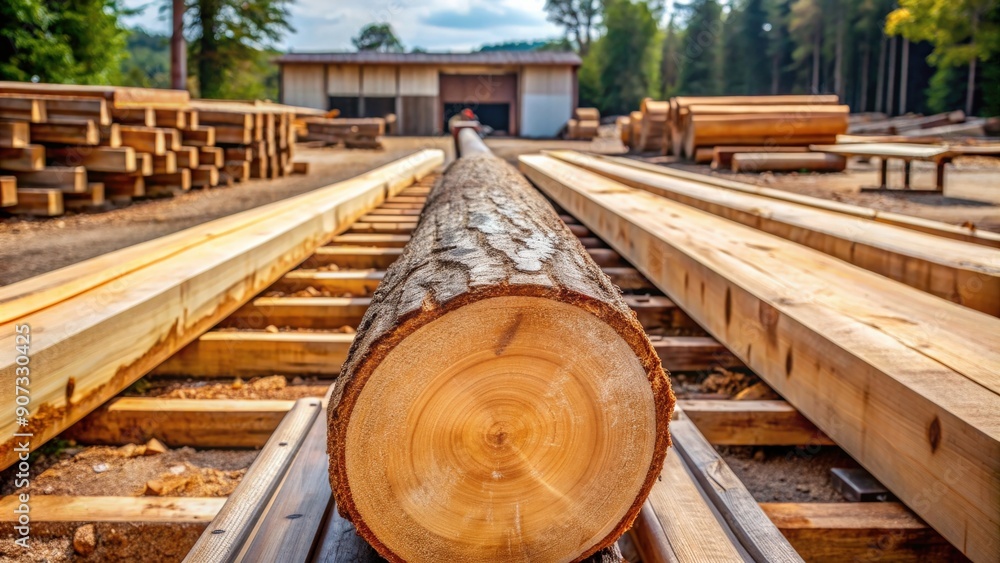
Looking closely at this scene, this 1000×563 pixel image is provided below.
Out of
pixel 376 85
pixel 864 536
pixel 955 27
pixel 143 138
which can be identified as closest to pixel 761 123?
pixel 143 138

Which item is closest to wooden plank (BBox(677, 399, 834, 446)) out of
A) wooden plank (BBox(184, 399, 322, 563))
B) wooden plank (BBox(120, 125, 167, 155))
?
wooden plank (BBox(184, 399, 322, 563))

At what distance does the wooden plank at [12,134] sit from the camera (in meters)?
6.45

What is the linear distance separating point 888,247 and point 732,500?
1.75 m

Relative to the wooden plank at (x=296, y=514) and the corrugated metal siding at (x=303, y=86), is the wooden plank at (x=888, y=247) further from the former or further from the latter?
the corrugated metal siding at (x=303, y=86)

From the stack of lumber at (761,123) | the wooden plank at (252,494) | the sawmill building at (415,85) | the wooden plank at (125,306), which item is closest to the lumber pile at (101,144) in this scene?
the wooden plank at (125,306)

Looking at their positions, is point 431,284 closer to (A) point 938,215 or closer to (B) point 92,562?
(B) point 92,562

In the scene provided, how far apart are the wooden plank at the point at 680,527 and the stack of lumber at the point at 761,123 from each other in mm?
12631

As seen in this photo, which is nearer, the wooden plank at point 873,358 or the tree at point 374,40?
the wooden plank at point 873,358

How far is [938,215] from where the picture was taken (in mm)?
7102

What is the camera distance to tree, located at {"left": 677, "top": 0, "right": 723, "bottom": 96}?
154 ft

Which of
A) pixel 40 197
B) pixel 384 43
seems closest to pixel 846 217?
pixel 40 197

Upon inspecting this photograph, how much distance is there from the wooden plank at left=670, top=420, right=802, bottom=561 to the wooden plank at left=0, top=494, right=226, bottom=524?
1.16m

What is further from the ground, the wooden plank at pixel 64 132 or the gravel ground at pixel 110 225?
the wooden plank at pixel 64 132

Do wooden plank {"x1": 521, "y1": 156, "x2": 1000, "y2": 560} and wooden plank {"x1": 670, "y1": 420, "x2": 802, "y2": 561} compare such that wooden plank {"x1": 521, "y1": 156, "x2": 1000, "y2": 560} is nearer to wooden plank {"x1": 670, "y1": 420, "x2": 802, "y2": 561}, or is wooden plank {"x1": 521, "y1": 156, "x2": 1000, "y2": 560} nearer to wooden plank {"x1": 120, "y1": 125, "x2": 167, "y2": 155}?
wooden plank {"x1": 670, "y1": 420, "x2": 802, "y2": 561}
